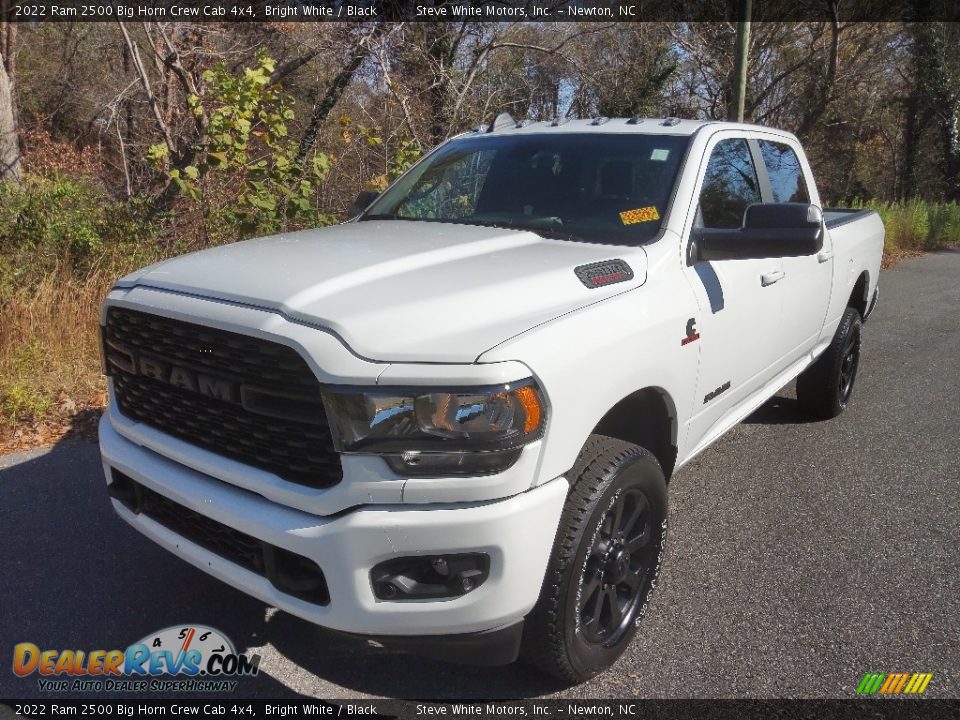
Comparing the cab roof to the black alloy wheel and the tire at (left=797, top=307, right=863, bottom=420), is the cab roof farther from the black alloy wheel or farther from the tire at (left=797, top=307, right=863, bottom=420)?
the black alloy wheel

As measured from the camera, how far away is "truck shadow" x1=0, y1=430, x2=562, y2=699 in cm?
262

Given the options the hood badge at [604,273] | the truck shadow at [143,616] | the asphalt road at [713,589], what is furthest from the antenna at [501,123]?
the truck shadow at [143,616]

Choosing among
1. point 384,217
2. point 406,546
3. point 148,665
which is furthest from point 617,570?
point 384,217

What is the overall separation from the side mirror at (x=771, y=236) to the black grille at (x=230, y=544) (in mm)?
1941

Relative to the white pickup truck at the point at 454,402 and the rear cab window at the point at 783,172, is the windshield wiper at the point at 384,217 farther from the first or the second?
the rear cab window at the point at 783,172

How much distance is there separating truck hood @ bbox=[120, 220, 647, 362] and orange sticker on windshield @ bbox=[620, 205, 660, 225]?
0.27 meters

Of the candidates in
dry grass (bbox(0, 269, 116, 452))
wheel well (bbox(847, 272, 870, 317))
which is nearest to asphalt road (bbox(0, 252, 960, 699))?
dry grass (bbox(0, 269, 116, 452))

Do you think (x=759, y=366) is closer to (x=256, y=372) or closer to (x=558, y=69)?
(x=256, y=372)

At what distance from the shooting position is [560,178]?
3.61 m

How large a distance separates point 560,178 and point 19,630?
9.45ft

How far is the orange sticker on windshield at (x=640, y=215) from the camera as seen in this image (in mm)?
3195

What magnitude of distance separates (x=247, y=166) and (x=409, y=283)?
17.4 ft

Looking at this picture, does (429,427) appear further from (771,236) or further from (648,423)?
(771,236)

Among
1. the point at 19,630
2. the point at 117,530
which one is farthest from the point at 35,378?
the point at 19,630
